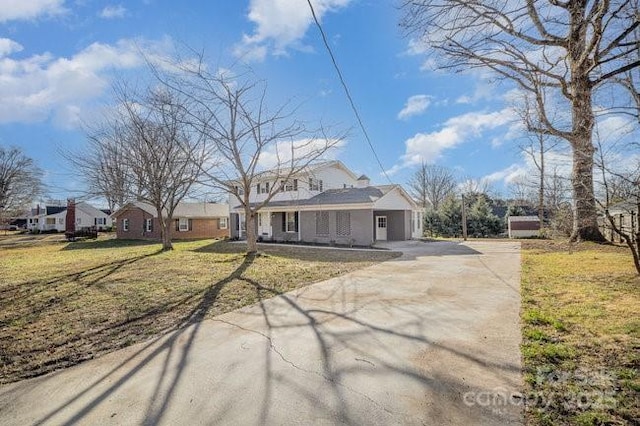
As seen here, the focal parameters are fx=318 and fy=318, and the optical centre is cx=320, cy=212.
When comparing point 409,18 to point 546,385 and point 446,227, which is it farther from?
point 446,227

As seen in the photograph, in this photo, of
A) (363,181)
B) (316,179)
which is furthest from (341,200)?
(363,181)

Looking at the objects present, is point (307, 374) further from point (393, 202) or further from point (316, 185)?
point (316, 185)

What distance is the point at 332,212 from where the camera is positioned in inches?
762

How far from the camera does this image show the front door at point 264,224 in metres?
22.6

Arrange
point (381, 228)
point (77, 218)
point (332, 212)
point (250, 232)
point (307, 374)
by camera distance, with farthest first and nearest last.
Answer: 1. point (77, 218)
2. point (381, 228)
3. point (332, 212)
4. point (250, 232)
5. point (307, 374)

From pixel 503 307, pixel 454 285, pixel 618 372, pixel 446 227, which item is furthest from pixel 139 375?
pixel 446 227

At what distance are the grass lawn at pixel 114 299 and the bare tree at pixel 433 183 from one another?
112 ft

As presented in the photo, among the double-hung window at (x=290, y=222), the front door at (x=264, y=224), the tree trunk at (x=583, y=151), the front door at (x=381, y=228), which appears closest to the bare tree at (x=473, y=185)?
the front door at (x=381, y=228)

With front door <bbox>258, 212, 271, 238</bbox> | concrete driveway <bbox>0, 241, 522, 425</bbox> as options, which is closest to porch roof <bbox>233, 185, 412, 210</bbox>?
front door <bbox>258, 212, 271, 238</bbox>

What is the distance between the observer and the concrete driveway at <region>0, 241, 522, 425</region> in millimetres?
2615

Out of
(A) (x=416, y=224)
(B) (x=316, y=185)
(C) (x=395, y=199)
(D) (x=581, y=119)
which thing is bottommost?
(A) (x=416, y=224)

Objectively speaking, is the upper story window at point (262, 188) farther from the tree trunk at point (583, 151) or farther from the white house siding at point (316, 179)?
the tree trunk at point (583, 151)

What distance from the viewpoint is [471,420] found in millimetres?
2439

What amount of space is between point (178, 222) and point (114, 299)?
24.4 m
